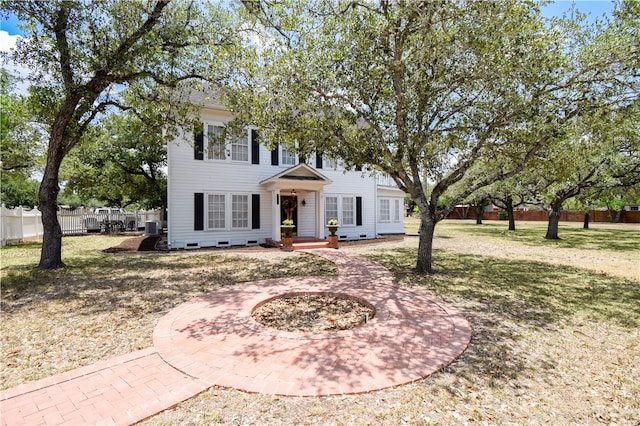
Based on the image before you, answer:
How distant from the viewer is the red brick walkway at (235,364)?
2828mm

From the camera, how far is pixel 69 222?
2092 cm

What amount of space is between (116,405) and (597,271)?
11767mm

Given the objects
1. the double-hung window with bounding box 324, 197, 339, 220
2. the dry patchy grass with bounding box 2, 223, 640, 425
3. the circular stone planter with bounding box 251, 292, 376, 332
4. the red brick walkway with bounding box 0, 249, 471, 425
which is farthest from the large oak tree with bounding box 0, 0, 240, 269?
the double-hung window with bounding box 324, 197, 339, 220

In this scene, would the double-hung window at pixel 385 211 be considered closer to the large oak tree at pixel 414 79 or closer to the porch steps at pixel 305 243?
the porch steps at pixel 305 243

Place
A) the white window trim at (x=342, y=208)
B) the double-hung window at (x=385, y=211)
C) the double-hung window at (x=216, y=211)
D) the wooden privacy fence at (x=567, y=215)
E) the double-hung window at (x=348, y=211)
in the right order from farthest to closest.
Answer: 1. the wooden privacy fence at (x=567, y=215)
2. the double-hung window at (x=385, y=211)
3. the double-hung window at (x=348, y=211)
4. the white window trim at (x=342, y=208)
5. the double-hung window at (x=216, y=211)

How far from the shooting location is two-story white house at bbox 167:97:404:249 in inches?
504

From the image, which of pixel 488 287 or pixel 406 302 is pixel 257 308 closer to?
pixel 406 302

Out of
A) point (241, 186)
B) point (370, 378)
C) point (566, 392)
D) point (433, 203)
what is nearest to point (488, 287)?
point (433, 203)

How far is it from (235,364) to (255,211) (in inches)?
434

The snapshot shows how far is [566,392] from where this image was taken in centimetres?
307

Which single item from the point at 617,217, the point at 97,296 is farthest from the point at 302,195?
the point at 617,217

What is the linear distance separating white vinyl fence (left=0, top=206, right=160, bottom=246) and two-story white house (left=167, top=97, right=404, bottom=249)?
8.43 meters

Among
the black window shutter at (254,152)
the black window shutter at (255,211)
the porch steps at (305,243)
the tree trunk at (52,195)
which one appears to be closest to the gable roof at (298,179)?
the black window shutter at (255,211)

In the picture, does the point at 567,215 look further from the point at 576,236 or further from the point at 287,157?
the point at 287,157
